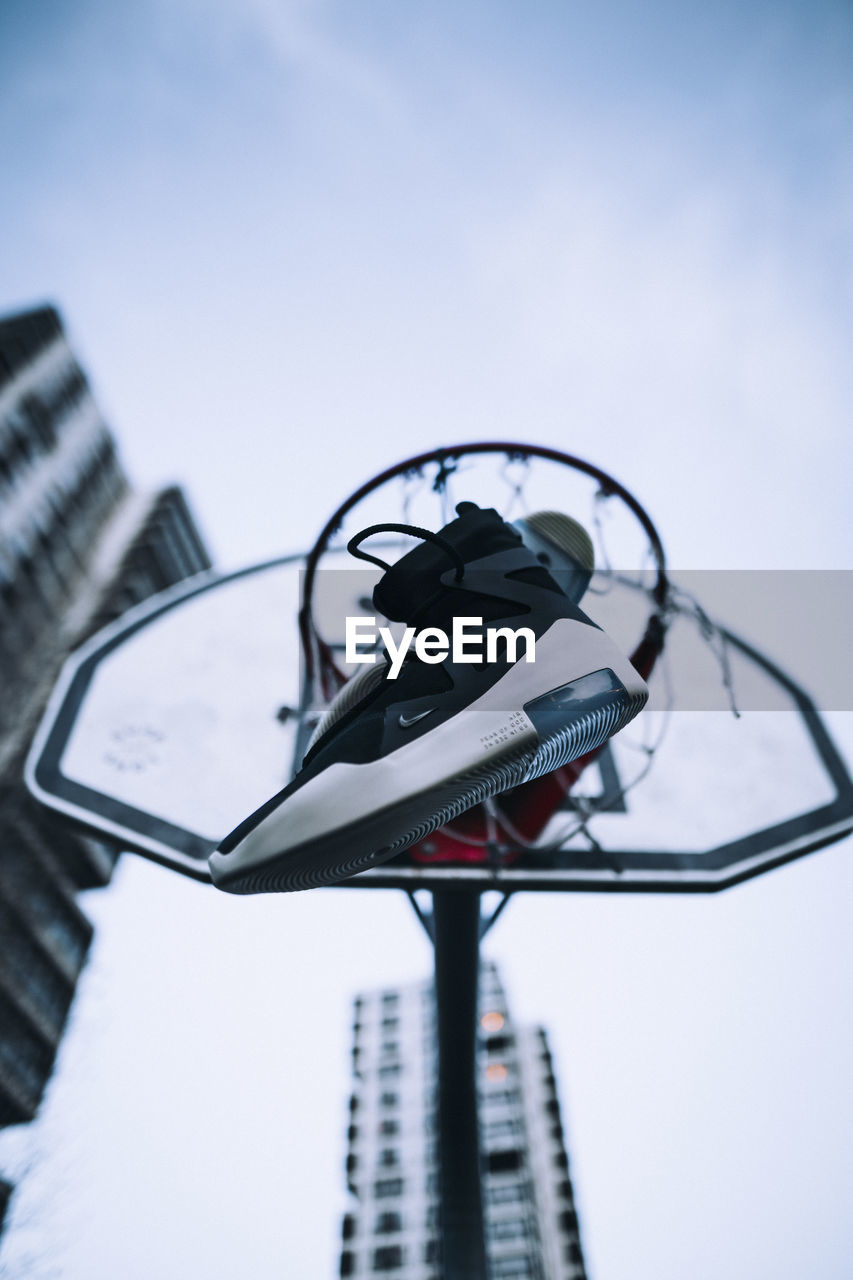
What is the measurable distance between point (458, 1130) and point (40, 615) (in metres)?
19.5

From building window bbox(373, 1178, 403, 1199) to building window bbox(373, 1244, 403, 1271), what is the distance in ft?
6.67

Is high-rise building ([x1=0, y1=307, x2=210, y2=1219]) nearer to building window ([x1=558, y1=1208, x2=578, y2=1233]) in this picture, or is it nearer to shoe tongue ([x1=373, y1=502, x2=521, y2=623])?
shoe tongue ([x1=373, y1=502, x2=521, y2=623])

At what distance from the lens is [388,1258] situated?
33312mm

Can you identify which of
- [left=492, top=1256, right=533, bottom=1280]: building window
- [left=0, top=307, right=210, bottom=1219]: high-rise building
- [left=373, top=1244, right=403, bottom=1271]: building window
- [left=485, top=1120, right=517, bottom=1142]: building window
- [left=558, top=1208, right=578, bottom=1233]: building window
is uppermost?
[left=0, top=307, right=210, bottom=1219]: high-rise building

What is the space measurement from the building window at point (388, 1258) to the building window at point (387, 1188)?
2034mm

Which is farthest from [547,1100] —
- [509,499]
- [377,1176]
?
[509,499]

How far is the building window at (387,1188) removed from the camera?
3550cm

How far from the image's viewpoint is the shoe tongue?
1238 millimetres

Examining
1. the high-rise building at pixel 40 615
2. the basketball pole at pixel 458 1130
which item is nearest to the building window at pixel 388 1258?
the high-rise building at pixel 40 615

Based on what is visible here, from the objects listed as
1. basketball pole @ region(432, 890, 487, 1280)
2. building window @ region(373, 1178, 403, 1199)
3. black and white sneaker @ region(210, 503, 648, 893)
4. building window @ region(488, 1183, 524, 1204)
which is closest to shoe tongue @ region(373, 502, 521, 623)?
black and white sneaker @ region(210, 503, 648, 893)

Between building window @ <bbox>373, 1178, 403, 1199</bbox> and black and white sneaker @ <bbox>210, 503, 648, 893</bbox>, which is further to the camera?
building window @ <bbox>373, 1178, 403, 1199</bbox>

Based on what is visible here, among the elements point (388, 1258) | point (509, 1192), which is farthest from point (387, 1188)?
point (509, 1192)
